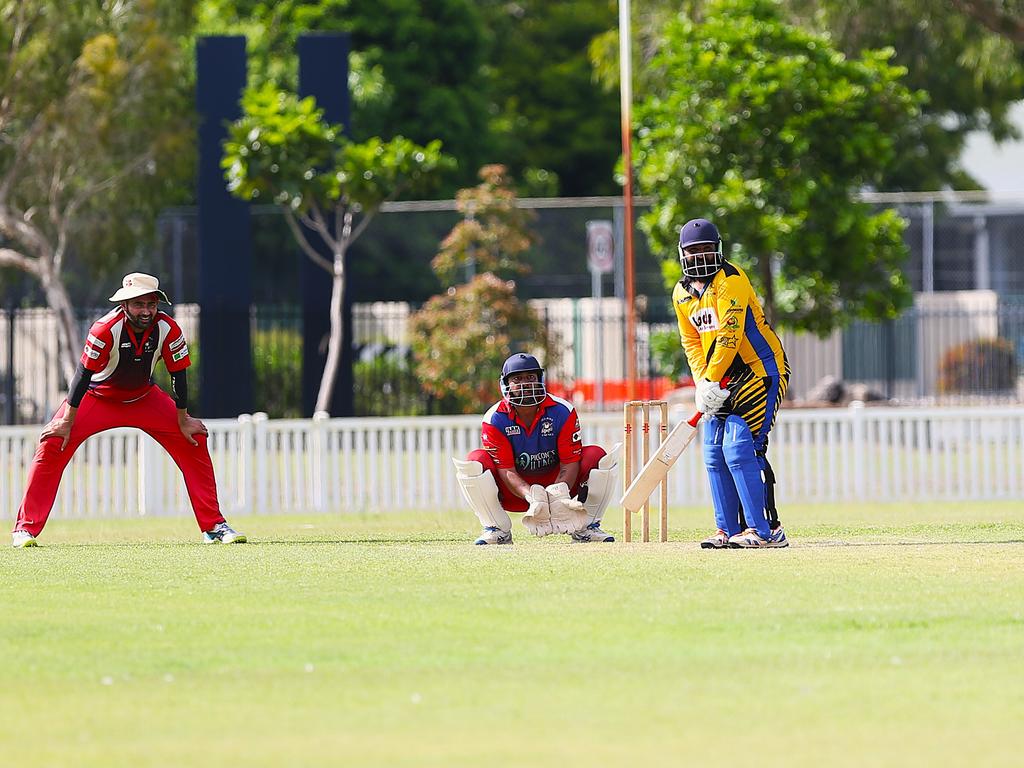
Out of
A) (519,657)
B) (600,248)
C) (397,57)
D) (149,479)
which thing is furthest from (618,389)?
(519,657)

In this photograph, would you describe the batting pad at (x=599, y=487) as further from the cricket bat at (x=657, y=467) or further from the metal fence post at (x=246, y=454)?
the metal fence post at (x=246, y=454)

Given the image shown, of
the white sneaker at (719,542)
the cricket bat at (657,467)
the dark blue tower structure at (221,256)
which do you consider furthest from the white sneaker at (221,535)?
the dark blue tower structure at (221,256)

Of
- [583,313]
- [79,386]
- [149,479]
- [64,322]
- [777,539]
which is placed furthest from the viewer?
[583,313]

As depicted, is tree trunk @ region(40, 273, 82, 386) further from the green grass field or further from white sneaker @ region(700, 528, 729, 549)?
white sneaker @ region(700, 528, 729, 549)

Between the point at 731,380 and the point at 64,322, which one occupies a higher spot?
the point at 64,322

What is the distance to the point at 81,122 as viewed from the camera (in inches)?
1099

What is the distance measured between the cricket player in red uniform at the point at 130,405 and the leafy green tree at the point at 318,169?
1314cm

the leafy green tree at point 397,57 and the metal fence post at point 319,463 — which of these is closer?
the metal fence post at point 319,463

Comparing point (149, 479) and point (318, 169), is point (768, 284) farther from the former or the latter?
point (149, 479)

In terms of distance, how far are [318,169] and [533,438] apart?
14.7 m

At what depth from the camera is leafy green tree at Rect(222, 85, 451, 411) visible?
24.9m

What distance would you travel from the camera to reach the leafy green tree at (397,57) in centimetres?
4294

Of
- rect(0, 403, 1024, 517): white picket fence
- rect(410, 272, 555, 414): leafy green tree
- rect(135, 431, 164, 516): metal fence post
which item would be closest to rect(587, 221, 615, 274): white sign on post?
rect(410, 272, 555, 414): leafy green tree

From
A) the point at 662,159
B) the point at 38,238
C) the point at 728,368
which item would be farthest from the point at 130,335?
the point at 38,238
